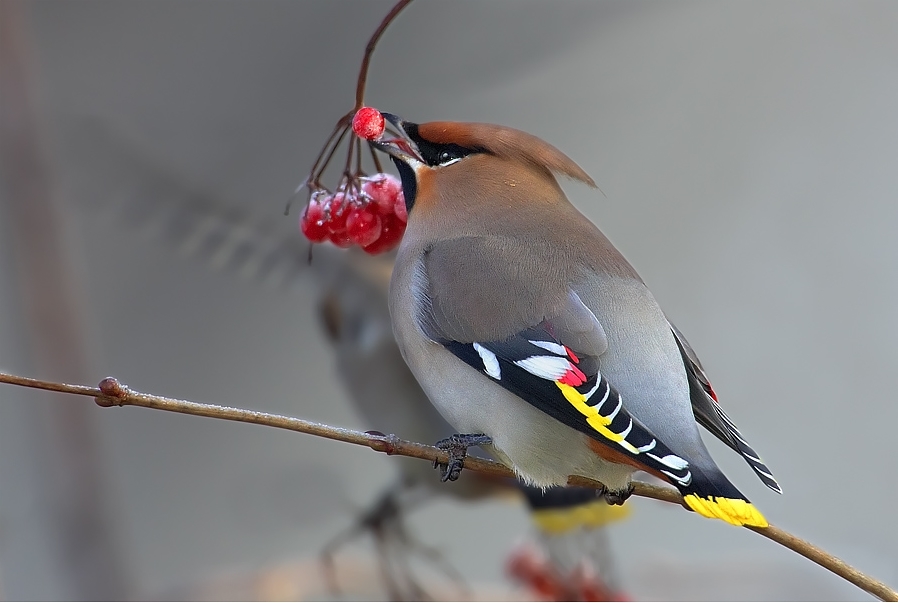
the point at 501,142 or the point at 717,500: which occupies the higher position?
the point at 501,142

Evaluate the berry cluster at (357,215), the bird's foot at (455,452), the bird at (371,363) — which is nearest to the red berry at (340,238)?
the berry cluster at (357,215)

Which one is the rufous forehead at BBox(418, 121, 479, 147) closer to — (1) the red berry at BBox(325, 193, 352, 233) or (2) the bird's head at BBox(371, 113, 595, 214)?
(2) the bird's head at BBox(371, 113, 595, 214)

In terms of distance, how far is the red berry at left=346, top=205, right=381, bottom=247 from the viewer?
48.1 inches

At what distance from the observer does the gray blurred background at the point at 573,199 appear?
2389mm

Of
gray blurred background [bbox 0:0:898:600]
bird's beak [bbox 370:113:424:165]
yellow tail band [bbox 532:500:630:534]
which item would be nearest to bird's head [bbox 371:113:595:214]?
bird's beak [bbox 370:113:424:165]

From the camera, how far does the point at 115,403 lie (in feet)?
2.78

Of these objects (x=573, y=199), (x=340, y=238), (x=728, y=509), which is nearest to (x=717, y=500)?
(x=728, y=509)

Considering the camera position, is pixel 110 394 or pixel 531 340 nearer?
pixel 110 394

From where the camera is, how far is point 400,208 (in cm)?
136

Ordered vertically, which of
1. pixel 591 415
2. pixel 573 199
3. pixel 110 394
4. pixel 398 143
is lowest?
pixel 110 394

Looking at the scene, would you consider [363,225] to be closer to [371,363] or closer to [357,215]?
[357,215]

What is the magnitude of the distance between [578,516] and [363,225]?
87cm

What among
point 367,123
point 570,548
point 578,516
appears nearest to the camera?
point 367,123

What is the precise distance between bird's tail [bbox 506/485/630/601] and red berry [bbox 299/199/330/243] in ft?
2.48
